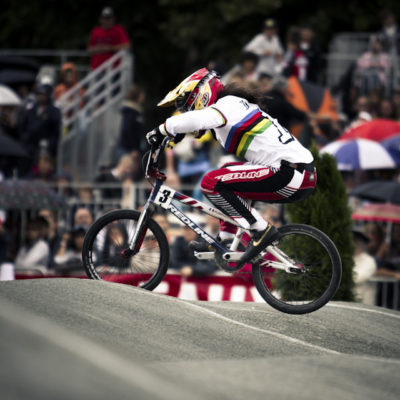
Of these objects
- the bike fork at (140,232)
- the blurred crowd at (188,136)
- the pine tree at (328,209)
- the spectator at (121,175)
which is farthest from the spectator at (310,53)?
the bike fork at (140,232)

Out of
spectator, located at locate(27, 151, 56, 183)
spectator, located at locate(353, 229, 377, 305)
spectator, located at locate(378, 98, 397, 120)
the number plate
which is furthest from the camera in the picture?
spectator, located at locate(378, 98, 397, 120)

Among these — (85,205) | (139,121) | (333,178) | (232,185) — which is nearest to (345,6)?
(139,121)

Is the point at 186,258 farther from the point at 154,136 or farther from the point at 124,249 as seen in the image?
the point at 154,136

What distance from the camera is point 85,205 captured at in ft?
44.6

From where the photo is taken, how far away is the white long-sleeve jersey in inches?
301

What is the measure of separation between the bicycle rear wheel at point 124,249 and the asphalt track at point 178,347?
1.12 feet

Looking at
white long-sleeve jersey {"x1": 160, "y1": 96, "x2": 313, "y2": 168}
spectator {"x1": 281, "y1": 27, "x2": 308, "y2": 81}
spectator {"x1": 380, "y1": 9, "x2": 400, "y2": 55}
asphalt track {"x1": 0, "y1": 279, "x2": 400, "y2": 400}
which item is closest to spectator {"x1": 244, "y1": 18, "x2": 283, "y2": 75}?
spectator {"x1": 281, "y1": 27, "x2": 308, "y2": 81}

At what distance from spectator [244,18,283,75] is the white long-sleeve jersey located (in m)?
8.54

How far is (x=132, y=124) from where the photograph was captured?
15.0 meters

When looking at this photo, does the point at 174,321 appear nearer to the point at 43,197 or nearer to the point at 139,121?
the point at 43,197

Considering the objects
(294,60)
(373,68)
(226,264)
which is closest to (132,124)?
(294,60)

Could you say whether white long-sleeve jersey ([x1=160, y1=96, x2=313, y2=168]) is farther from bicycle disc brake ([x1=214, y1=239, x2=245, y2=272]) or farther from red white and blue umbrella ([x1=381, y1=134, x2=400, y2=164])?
red white and blue umbrella ([x1=381, y1=134, x2=400, y2=164])

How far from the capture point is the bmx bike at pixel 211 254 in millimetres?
7844

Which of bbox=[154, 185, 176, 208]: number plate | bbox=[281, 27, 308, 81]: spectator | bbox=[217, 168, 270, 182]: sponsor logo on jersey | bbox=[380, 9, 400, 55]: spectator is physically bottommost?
bbox=[154, 185, 176, 208]: number plate
